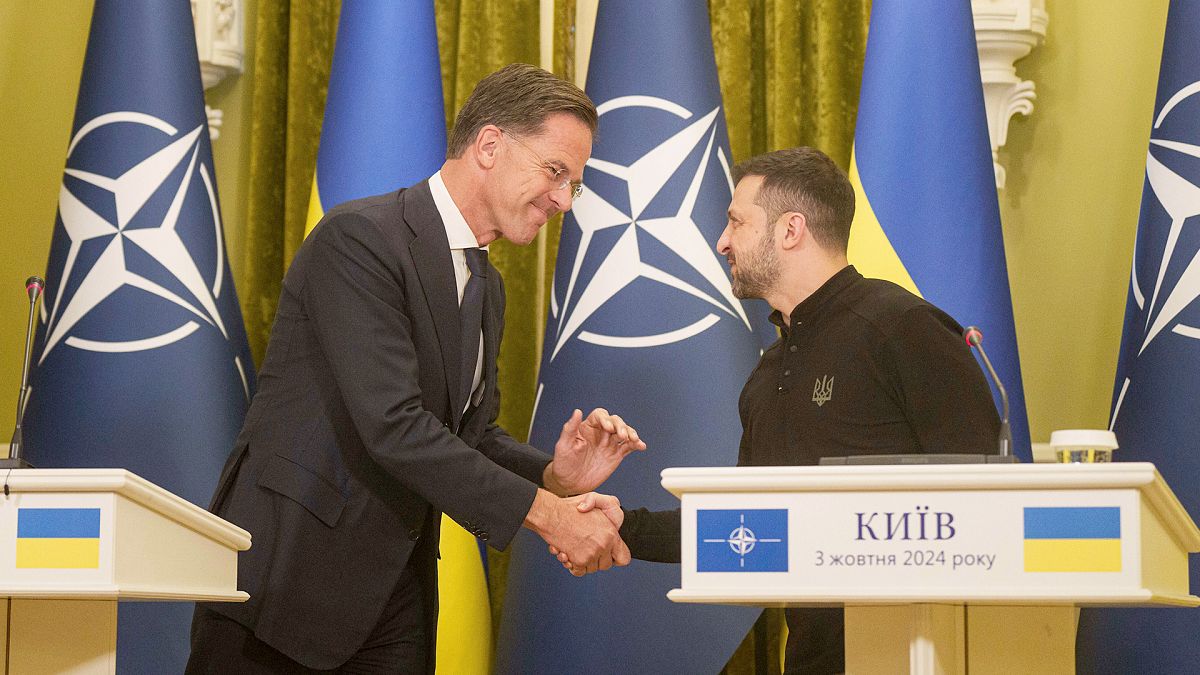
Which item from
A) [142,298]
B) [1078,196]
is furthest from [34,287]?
[1078,196]

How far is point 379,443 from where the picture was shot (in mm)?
2338

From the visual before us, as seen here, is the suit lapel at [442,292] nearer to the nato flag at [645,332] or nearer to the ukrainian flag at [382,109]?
the nato flag at [645,332]

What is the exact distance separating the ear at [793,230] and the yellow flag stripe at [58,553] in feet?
5.35

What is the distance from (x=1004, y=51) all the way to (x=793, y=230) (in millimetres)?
1320

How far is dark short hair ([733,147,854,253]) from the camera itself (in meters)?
3.00

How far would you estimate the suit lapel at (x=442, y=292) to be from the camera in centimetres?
251

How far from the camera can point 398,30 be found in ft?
12.6

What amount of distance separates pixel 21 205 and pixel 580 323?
6.69 feet

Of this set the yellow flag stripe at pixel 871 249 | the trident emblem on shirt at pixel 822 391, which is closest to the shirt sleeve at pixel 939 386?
the trident emblem on shirt at pixel 822 391

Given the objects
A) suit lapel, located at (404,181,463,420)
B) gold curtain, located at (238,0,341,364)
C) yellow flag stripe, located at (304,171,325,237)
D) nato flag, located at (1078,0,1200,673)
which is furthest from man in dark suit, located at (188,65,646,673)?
gold curtain, located at (238,0,341,364)

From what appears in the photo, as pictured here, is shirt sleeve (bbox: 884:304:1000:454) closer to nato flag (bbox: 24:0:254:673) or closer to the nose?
the nose

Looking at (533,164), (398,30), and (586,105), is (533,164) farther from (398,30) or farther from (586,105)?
(398,30)

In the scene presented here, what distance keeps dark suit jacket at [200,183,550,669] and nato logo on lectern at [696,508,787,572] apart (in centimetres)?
68

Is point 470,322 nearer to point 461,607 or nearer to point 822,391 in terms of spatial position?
point 822,391
